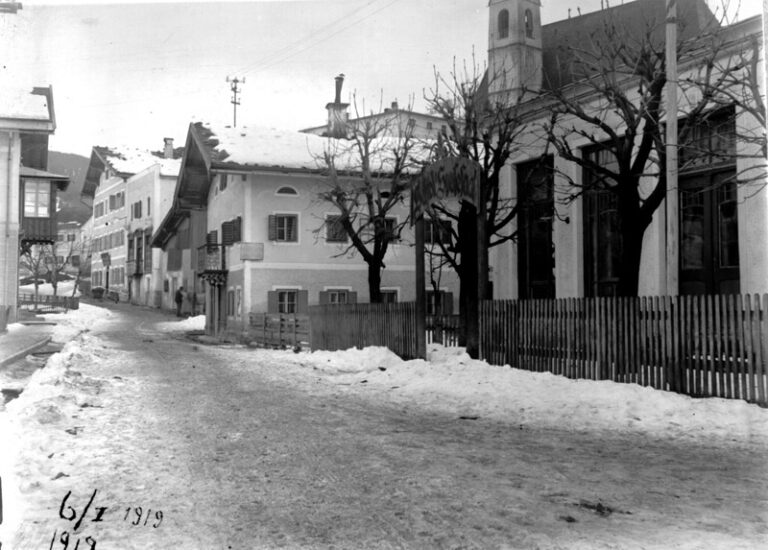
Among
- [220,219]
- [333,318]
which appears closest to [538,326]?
[333,318]

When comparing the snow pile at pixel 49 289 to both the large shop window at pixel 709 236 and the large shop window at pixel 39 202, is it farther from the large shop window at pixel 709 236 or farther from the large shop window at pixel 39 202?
the large shop window at pixel 709 236

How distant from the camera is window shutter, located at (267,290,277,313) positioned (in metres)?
25.7

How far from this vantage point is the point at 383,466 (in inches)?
229

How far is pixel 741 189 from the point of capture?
1243 cm

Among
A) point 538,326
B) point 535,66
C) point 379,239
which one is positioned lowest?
point 538,326

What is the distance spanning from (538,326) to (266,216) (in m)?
16.0

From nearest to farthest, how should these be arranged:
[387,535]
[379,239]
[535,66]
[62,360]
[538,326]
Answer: [387,535]
[538,326]
[62,360]
[535,66]
[379,239]

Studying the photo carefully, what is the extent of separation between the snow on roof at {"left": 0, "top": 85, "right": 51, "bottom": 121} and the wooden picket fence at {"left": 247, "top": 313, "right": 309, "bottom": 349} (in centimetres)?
1590

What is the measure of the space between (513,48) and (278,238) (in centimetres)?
1332

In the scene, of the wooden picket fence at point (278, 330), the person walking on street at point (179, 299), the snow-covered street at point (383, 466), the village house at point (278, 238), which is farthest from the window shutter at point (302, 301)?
the person walking on street at point (179, 299)

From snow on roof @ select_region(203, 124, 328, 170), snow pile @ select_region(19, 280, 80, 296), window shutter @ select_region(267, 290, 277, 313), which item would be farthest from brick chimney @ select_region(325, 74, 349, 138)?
snow pile @ select_region(19, 280, 80, 296)

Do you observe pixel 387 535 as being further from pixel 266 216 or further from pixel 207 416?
pixel 266 216

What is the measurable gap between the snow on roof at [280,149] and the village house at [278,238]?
0.04 m

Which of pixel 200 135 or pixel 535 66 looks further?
pixel 200 135
